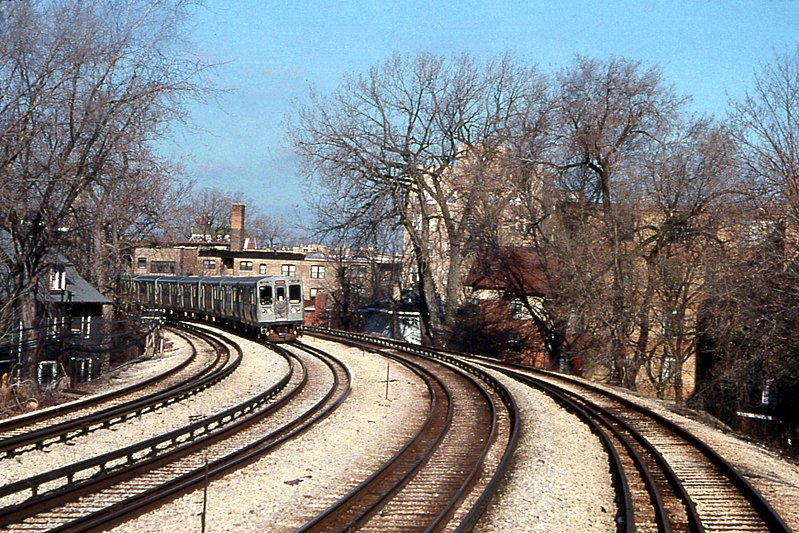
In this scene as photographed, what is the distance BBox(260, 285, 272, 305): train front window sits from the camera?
1240 inches

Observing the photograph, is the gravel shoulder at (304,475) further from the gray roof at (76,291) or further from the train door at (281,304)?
the train door at (281,304)

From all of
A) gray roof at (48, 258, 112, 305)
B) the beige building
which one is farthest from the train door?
Answer: the beige building

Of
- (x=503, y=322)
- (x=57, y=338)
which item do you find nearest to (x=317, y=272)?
(x=503, y=322)

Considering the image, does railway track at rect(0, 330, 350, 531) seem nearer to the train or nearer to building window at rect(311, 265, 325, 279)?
the train

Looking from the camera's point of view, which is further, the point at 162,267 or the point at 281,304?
the point at 162,267

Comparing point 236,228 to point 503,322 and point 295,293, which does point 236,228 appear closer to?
point 503,322

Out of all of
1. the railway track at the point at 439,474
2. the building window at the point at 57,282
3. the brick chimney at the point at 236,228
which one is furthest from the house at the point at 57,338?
the brick chimney at the point at 236,228

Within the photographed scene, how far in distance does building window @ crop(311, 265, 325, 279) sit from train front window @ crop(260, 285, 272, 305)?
3665 centimetres

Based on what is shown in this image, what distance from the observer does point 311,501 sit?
9391 millimetres

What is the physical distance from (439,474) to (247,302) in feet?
75.8

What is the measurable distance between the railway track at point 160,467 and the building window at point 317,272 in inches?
2023

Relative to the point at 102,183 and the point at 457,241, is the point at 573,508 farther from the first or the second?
the point at 457,241

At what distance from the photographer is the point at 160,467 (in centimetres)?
1077

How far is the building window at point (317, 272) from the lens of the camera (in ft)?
224
